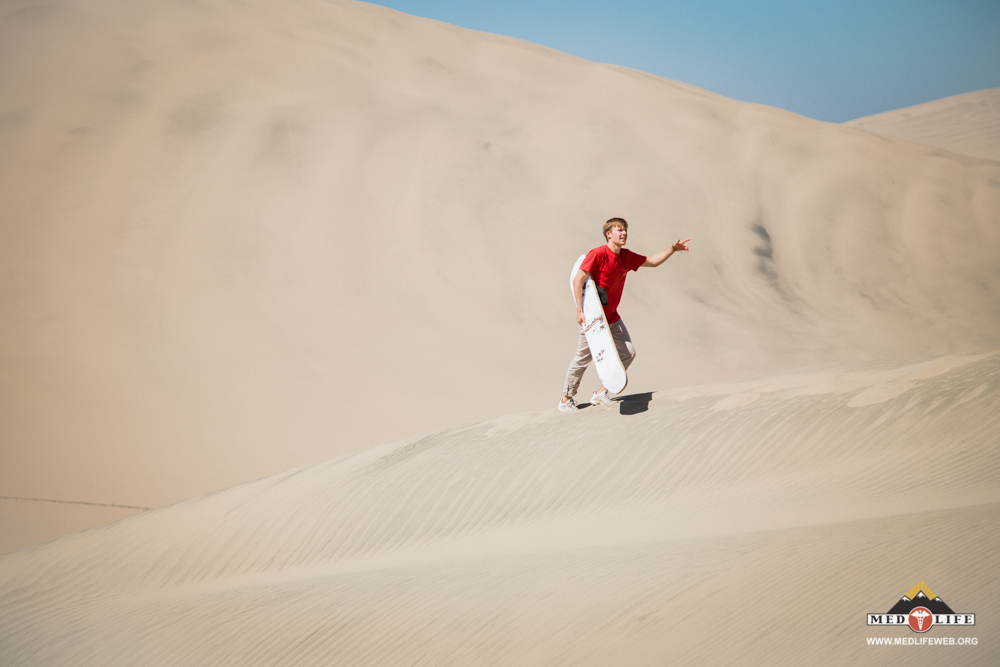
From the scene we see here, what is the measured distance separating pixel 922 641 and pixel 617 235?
2895 millimetres

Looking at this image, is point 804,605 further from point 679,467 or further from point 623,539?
point 679,467

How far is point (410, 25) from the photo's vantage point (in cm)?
1877

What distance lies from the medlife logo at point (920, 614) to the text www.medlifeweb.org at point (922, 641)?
0.05m

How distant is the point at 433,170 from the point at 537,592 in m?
11.4

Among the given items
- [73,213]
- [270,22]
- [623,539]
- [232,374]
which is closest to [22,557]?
[232,374]

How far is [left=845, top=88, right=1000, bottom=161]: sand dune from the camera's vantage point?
34.6 m

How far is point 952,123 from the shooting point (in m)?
A: 38.4

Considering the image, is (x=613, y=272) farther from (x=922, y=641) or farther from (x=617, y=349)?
(x=922, y=641)

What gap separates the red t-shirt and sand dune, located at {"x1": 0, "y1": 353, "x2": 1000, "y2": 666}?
33.2 inches

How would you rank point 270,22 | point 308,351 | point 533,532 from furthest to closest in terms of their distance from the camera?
1. point 270,22
2. point 308,351
3. point 533,532

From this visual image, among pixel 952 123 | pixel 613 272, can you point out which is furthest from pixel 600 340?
pixel 952 123

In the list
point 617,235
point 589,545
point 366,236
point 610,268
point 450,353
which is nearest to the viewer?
point 589,545

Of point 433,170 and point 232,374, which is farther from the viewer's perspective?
point 433,170

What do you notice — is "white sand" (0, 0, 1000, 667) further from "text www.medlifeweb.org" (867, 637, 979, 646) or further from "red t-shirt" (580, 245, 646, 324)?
"red t-shirt" (580, 245, 646, 324)
